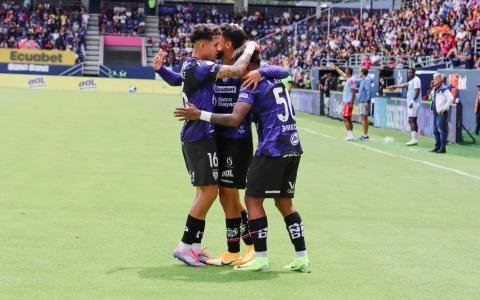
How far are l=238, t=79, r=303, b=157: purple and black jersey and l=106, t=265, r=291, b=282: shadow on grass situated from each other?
1022 millimetres

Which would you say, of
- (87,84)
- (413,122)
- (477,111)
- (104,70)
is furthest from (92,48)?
(413,122)

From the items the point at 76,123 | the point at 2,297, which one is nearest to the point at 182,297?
the point at 2,297

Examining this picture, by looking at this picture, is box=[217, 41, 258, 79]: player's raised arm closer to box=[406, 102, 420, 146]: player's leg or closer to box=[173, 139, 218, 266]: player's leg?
box=[173, 139, 218, 266]: player's leg

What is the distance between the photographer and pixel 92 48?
71.4 m

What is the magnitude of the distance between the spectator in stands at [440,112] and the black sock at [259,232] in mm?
15719

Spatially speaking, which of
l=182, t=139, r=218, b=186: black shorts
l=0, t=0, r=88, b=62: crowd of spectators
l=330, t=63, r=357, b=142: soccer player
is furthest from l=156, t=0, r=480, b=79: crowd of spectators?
l=182, t=139, r=218, b=186: black shorts

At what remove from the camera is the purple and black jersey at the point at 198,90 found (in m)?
7.71

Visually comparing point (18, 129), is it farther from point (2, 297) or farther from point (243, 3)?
point (243, 3)

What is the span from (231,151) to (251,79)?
0.79 m

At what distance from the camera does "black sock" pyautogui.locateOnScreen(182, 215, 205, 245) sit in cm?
796

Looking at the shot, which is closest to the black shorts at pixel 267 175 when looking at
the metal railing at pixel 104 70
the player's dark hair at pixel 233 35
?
the player's dark hair at pixel 233 35

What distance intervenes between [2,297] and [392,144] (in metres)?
19.6

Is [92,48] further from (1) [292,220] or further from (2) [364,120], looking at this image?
(1) [292,220]

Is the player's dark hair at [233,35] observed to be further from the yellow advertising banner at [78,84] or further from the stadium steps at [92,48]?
the stadium steps at [92,48]
